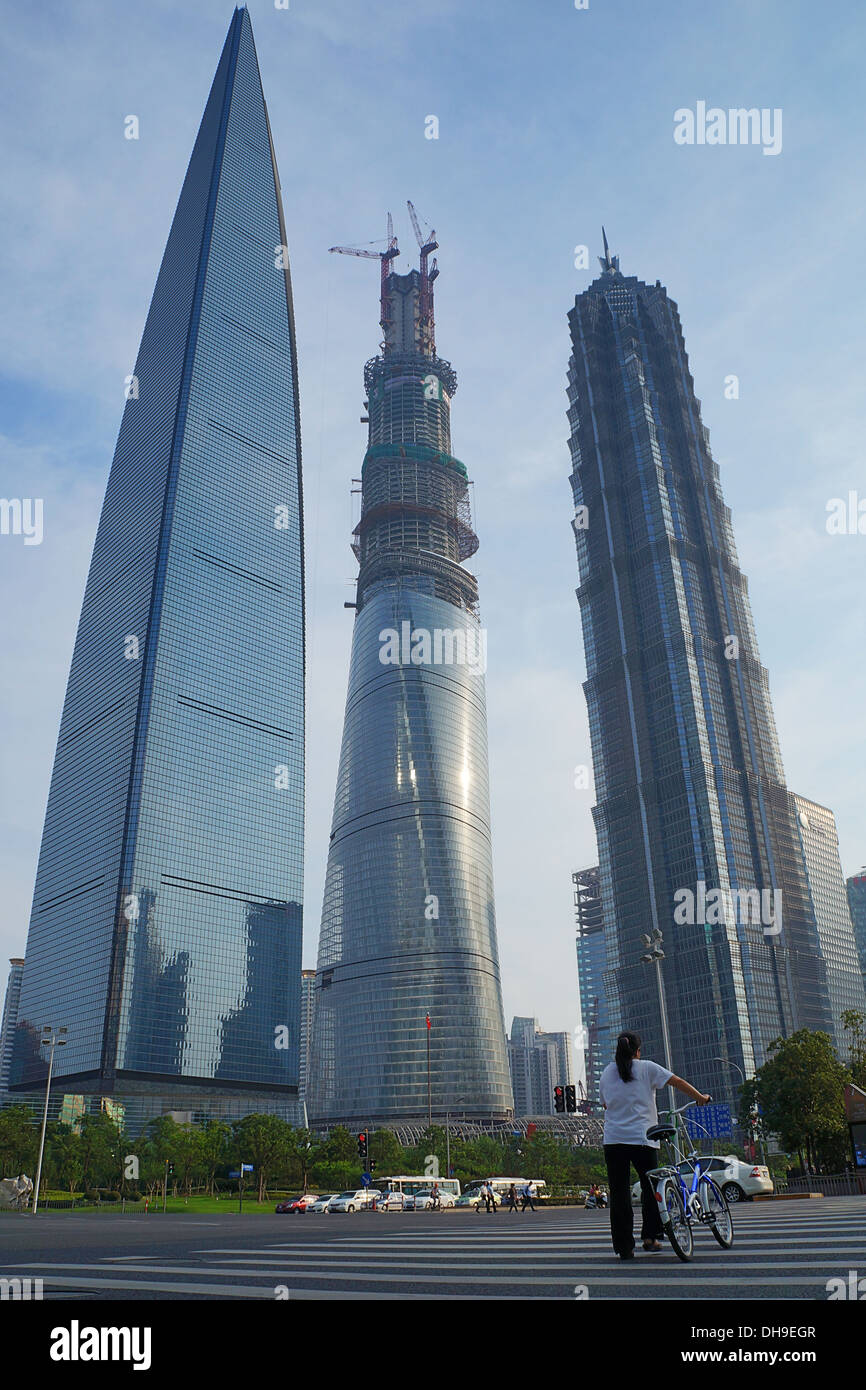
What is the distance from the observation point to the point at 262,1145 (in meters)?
81.2

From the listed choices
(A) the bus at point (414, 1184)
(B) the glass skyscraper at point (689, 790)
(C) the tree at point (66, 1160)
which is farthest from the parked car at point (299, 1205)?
(B) the glass skyscraper at point (689, 790)

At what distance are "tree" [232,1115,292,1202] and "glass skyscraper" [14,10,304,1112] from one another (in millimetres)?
51203

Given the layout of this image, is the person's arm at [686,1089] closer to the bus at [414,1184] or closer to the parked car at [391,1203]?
the parked car at [391,1203]

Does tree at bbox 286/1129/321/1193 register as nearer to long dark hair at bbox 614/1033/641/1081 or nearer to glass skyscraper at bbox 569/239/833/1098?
glass skyscraper at bbox 569/239/833/1098

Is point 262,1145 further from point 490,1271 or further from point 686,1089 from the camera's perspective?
point 490,1271

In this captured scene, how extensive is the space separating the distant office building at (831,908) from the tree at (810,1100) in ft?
371

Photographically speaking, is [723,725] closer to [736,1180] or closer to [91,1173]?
[91,1173]

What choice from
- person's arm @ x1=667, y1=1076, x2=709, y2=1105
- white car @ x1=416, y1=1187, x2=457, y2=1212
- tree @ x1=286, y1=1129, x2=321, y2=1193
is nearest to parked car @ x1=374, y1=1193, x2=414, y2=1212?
white car @ x1=416, y1=1187, x2=457, y2=1212

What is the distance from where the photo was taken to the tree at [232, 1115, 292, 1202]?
81.2 metres

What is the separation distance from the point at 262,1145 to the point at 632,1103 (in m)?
81.0

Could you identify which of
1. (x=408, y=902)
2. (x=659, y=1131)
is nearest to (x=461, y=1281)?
(x=659, y=1131)

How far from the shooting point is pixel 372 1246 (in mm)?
12773
